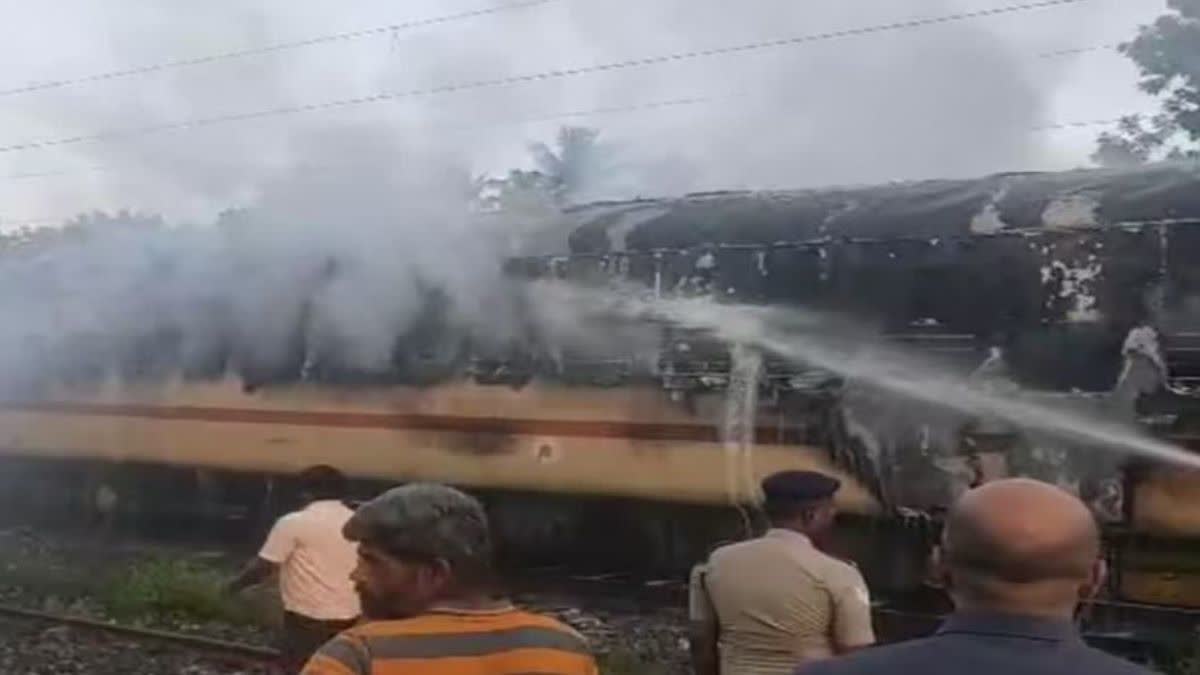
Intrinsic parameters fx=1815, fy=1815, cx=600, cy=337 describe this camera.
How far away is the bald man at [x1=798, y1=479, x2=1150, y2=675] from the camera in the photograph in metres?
2.34

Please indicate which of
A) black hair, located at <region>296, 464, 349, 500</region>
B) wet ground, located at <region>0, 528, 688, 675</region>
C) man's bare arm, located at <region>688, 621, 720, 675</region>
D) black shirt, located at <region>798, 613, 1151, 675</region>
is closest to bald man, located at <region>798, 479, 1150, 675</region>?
black shirt, located at <region>798, 613, 1151, 675</region>

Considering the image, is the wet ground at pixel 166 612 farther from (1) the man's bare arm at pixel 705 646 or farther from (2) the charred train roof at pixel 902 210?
(1) the man's bare arm at pixel 705 646

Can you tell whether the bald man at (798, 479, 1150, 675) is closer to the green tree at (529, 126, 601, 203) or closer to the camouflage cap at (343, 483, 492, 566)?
the camouflage cap at (343, 483, 492, 566)

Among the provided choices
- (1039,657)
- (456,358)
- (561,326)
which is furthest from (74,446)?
(1039,657)

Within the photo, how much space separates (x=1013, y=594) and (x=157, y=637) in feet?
29.9

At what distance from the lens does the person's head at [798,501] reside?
4.46 meters

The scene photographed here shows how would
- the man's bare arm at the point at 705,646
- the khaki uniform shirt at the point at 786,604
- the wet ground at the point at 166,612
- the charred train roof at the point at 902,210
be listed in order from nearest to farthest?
the khaki uniform shirt at the point at 786,604 < the man's bare arm at the point at 705,646 < the charred train roof at the point at 902,210 < the wet ground at the point at 166,612

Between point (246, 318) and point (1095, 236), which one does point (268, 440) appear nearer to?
point (246, 318)

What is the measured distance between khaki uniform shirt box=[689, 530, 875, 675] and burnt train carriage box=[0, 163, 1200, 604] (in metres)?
5.15

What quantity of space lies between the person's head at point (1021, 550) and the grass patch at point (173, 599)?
9462 mm

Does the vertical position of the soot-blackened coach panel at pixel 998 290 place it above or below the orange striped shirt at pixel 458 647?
above

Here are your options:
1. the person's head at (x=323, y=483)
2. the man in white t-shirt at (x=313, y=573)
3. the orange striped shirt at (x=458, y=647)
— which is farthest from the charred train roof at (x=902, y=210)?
the orange striped shirt at (x=458, y=647)

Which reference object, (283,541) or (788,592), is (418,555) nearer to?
(788,592)

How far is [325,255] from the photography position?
1355 centimetres
